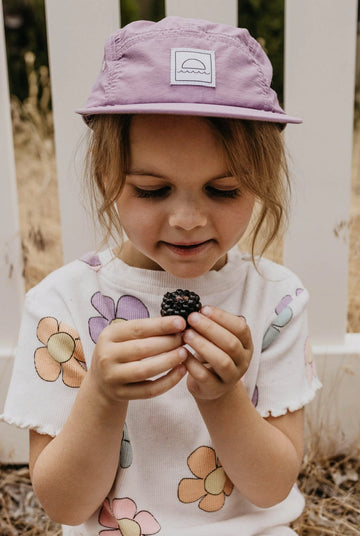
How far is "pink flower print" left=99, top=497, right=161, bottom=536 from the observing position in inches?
40.4

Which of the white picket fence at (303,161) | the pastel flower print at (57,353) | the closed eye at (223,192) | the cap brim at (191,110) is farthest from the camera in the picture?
the white picket fence at (303,161)

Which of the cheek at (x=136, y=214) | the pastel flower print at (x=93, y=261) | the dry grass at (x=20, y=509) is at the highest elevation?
the cheek at (x=136, y=214)

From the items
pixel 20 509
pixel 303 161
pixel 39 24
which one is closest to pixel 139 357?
pixel 303 161

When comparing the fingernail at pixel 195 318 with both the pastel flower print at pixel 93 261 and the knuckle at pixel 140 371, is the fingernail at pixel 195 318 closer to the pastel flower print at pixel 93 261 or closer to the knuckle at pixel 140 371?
the knuckle at pixel 140 371

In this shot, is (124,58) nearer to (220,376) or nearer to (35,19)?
(220,376)

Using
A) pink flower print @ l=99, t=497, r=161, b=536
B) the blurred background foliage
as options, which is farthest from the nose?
the blurred background foliage

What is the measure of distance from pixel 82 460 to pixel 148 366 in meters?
0.23

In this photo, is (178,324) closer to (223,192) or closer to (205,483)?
(223,192)

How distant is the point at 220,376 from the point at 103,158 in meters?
0.37

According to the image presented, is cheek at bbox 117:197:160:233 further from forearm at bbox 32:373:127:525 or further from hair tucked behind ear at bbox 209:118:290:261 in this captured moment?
forearm at bbox 32:373:127:525

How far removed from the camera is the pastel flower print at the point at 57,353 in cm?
102

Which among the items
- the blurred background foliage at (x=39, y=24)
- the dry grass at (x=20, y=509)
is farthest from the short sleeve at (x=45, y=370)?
the blurred background foliage at (x=39, y=24)

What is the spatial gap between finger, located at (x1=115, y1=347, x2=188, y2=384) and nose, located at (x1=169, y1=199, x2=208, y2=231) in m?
0.17

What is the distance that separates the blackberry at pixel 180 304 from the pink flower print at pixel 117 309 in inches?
8.7
